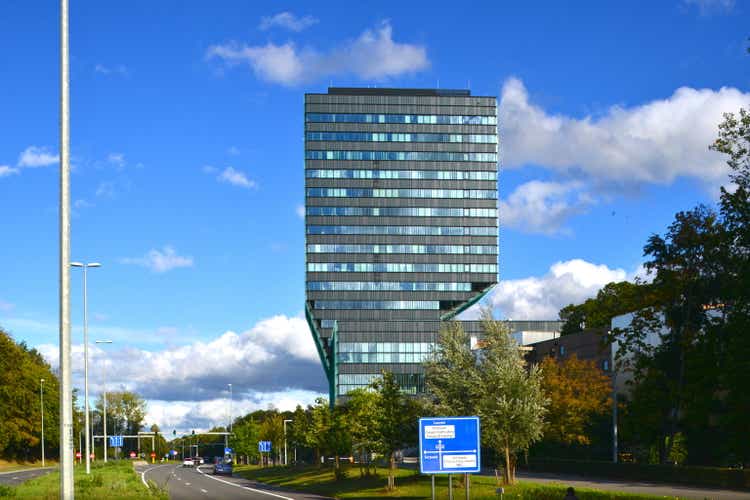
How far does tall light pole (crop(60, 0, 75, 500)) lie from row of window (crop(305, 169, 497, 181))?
6782 inches

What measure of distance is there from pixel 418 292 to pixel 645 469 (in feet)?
444

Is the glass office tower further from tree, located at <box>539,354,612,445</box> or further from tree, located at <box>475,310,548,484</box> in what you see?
tree, located at <box>475,310,548,484</box>

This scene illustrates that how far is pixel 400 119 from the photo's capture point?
642 feet

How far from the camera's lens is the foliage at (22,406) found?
123062 millimetres

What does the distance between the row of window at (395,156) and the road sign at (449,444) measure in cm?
16049

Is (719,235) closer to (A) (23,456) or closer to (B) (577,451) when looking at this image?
(B) (577,451)

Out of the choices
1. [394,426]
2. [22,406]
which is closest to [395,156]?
[22,406]

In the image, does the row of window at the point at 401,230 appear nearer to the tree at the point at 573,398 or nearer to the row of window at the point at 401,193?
the row of window at the point at 401,193

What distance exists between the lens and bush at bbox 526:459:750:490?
46.4m

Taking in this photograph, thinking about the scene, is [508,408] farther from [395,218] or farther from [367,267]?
[395,218]

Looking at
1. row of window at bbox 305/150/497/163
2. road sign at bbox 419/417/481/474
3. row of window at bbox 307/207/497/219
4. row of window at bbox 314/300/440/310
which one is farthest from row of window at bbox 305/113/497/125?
road sign at bbox 419/417/481/474

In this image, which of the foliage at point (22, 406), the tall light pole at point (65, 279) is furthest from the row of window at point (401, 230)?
the tall light pole at point (65, 279)

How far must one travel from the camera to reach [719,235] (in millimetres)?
58719

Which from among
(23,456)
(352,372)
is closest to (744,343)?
(23,456)
